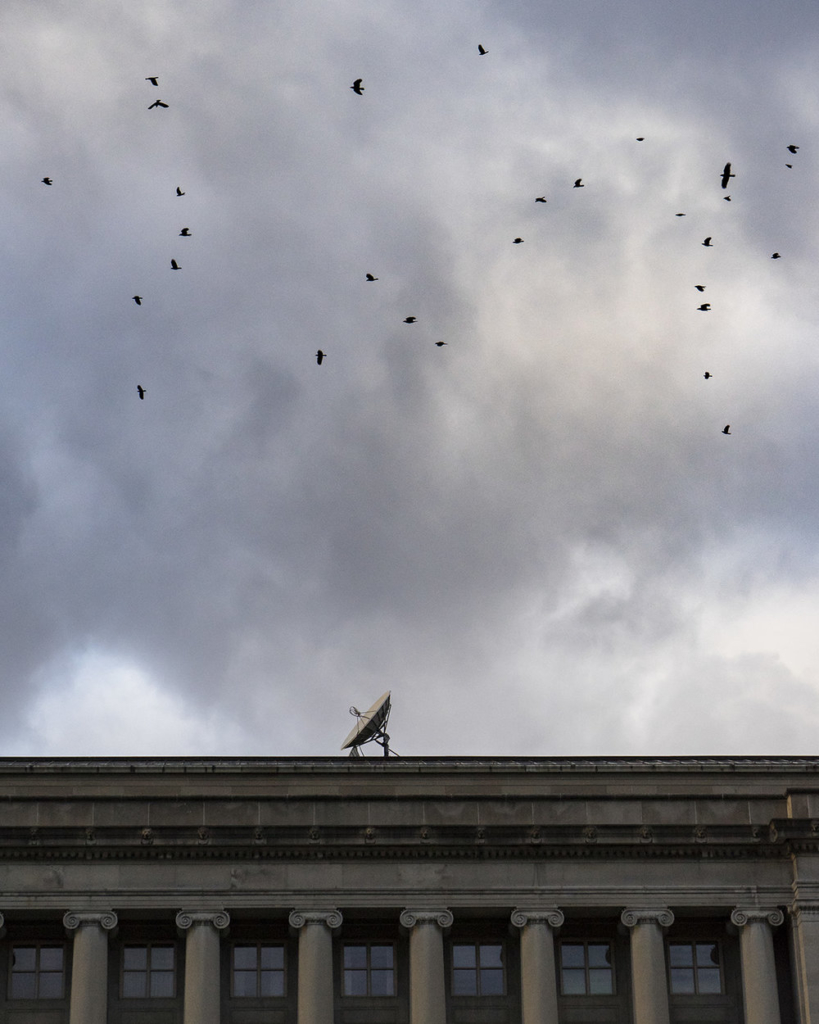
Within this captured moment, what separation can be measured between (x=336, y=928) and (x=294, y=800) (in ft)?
14.1

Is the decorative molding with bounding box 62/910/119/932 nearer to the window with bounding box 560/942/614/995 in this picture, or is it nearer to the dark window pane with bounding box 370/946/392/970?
the dark window pane with bounding box 370/946/392/970

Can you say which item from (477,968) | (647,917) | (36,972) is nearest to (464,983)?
(477,968)

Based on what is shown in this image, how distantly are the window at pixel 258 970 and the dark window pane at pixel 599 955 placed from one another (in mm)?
9874

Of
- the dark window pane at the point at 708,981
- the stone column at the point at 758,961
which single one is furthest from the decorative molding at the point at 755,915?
the dark window pane at the point at 708,981

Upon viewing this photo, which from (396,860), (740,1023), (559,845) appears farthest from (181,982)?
(740,1023)

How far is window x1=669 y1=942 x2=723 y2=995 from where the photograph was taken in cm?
7331

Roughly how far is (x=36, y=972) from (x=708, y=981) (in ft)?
69.9

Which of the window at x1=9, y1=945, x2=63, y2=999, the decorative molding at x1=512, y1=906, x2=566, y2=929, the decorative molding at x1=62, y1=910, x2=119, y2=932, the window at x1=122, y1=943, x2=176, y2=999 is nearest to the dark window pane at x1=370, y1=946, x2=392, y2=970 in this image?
the decorative molding at x1=512, y1=906, x2=566, y2=929

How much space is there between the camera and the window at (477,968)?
7319cm

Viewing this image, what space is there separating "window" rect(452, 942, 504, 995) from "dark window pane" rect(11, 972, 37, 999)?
1323 centimetres

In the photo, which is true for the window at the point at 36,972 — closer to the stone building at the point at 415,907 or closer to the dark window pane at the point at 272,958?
the stone building at the point at 415,907

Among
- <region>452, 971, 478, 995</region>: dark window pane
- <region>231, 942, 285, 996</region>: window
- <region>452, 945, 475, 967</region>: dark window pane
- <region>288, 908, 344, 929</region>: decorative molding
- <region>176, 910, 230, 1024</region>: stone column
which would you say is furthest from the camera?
<region>452, 945, 475, 967</region>: dark window pane

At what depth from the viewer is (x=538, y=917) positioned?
238 ft

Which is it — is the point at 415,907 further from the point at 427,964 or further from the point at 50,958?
the point at 50,958
